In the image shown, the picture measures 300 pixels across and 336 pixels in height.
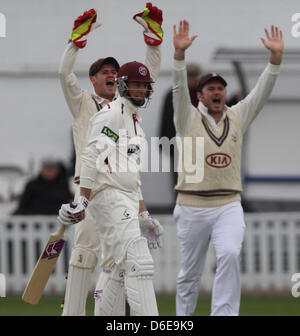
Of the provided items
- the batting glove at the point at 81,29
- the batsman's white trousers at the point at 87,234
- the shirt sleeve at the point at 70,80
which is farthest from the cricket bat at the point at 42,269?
the batting glove at the point at 81,29

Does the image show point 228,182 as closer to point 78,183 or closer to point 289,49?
point 78,183

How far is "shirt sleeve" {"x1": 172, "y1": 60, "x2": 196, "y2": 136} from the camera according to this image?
779 cm

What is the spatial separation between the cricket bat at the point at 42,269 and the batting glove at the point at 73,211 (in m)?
0.67

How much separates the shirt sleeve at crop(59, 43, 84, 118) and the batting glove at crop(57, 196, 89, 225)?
1100 millimetres

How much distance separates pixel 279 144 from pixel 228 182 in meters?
4.94

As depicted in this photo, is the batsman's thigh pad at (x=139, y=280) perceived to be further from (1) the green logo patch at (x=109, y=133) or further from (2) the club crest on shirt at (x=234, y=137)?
(2) the club crest on shirt at (x=234, y=137)

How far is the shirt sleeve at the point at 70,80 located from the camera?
776 cm

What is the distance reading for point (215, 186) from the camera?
7930 mm

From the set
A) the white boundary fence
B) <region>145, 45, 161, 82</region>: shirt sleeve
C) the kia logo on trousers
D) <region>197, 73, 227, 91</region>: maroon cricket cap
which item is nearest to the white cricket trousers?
the kia logo on trousers

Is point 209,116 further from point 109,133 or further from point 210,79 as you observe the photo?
point 109,133

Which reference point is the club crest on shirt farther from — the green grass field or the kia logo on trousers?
the green grass field

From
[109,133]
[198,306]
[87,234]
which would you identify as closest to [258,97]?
[109,133]

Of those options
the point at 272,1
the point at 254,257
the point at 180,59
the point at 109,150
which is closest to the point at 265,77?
the point at 180,59

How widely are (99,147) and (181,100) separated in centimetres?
106
